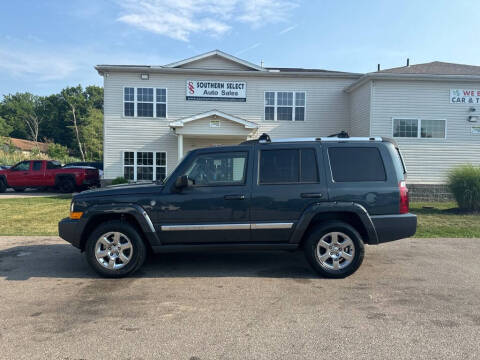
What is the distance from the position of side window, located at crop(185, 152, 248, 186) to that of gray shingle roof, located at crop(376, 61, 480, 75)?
13132 mm

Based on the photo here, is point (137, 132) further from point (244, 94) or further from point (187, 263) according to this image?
point (187, 263)

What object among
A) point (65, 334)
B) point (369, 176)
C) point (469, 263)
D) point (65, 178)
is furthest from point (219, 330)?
point (65, 178)

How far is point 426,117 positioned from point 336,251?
42.9ft

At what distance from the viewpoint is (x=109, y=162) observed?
56.2 feet

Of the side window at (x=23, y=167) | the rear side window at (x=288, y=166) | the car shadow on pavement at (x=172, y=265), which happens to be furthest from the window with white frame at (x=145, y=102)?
the rear side window at (x=288, y=166)

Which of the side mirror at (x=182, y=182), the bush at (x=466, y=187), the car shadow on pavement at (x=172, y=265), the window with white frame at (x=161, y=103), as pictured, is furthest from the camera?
the window with white frame at (x=161, y=103)

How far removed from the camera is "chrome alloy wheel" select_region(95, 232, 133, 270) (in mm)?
4875

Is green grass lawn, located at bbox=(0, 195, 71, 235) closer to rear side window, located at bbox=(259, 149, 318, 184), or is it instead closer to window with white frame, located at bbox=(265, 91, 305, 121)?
rear side window, located at bbox=(259, 149, 318, 184)

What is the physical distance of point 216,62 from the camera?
691 inches

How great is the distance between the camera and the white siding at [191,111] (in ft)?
56.0

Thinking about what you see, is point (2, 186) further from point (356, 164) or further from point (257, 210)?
point (356, 164)

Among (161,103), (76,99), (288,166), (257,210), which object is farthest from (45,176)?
(76,99)

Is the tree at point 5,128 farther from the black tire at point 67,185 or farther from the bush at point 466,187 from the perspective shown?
the bush at point 466,187

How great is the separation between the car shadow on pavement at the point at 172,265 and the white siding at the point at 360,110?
1135 cm
